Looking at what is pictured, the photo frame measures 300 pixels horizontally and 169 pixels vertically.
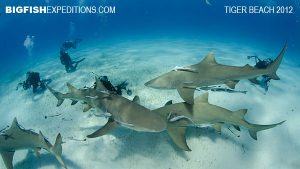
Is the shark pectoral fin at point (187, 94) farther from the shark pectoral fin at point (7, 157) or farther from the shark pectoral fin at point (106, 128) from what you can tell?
the shark pectoral fin at point (7, 157)

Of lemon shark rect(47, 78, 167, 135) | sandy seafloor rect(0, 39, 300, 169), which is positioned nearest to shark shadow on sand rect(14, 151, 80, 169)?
sandy seafloor rect(0, 39, 300, 169)

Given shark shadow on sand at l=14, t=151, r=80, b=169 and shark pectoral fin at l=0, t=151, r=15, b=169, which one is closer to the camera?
shark pectoral fin at l=0, t=151, r=15, b=169

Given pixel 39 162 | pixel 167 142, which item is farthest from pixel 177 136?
pixel 39 162

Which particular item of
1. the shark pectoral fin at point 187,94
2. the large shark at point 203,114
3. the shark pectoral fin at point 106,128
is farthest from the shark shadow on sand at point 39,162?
the shark pectoral fin at point 187,94

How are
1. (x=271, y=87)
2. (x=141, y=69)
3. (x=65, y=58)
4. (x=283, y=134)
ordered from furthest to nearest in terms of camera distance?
1. (x=65, y=58)
2. (x=141, y=69)
3. (x=271, y=87)
4. (x=283, y=134)

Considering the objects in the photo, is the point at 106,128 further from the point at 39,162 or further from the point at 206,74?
the point at 206,74

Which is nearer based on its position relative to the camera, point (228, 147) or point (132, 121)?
point (132, 121)

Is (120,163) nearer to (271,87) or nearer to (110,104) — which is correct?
(110,104)

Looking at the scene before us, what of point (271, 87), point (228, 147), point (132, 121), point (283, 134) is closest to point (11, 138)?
point (132, 121)

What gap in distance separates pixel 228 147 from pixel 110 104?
3.00 metres

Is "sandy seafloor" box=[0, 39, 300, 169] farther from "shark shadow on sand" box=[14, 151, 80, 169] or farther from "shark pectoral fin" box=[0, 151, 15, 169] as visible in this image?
"shark pectoral fin" box=[0, 151, 15, 169]

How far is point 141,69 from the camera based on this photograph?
473 inches

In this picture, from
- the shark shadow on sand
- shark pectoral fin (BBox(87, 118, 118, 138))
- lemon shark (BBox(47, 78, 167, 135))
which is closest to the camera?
lemon shark (BBox(47, 78, 167, 135))

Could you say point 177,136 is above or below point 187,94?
below
